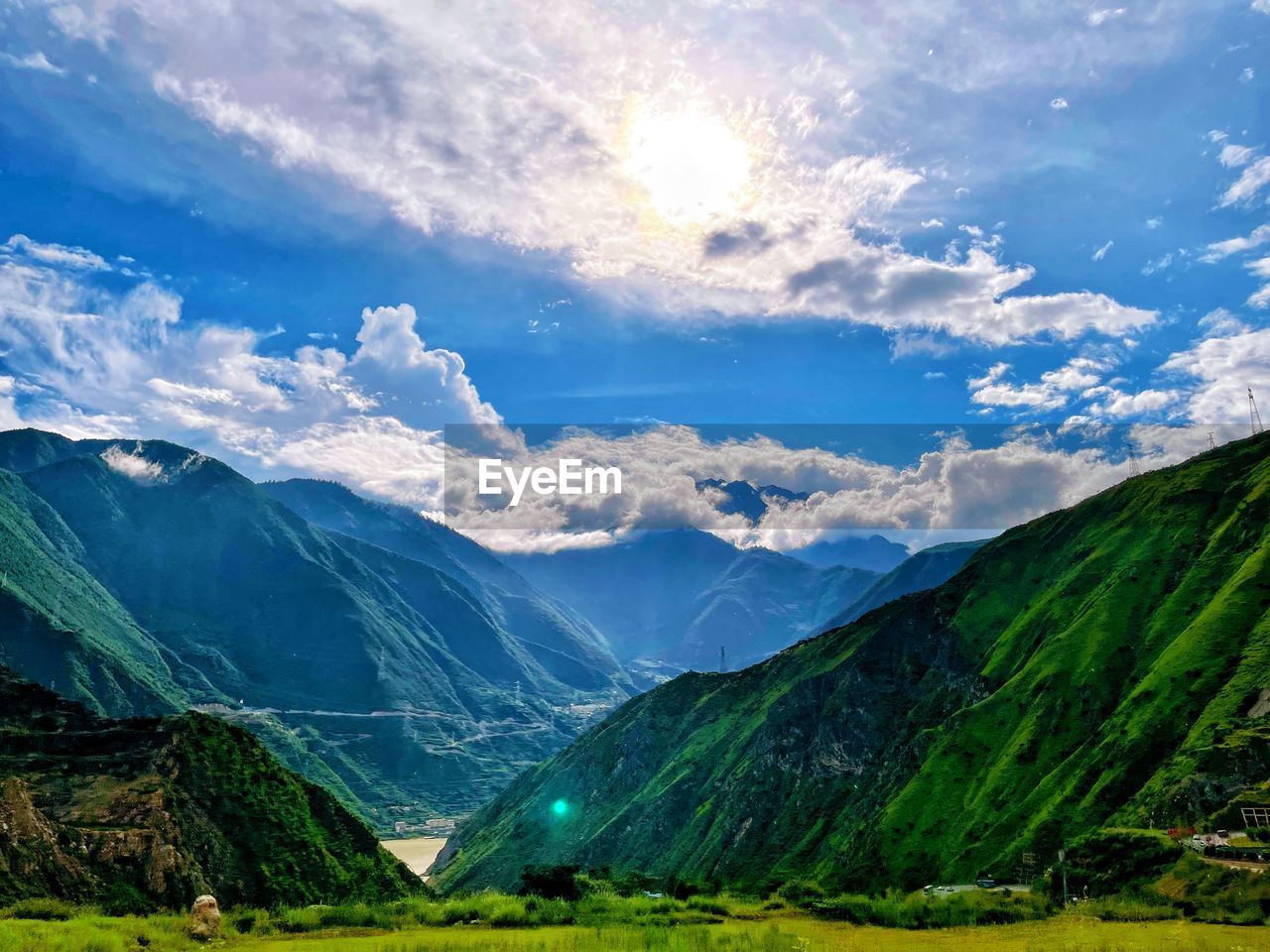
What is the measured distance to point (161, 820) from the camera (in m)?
86.3

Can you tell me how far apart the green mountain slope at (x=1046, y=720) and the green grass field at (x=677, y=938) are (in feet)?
220

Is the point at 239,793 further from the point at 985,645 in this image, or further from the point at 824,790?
the point at 985,645

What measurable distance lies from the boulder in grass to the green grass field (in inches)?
23.6

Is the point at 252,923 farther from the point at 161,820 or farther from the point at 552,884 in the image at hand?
the point at 161,820

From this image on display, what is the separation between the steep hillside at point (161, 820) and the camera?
2965 inches

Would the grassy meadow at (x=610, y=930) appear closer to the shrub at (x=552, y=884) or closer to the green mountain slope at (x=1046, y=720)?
the shrub at (x=552, y=884)

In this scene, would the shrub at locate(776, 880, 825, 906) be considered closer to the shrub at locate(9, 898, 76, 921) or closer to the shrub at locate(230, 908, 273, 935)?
the shrub at locate(230, 908, 273, 935)

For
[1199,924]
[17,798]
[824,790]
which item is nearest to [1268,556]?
[824,790]

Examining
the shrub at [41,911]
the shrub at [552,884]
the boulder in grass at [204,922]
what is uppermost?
the boulder in grass at [204,922]

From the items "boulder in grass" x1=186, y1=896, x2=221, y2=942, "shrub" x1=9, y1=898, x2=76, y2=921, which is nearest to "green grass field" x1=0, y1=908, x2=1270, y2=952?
"boulder in grass" x1=186, y1=896, x2=221, y2=942

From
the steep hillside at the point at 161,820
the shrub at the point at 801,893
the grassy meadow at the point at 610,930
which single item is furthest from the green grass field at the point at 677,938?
the steep hillside at the point at 161,820

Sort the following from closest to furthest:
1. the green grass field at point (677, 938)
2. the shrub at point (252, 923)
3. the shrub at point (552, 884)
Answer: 1. the green grass field at point (677, 938)
2. the shrub at point (252, 923)
3. the shrub at point (552, 884)

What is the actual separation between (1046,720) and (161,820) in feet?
429

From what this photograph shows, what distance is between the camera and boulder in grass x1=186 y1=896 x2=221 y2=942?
135 ft
